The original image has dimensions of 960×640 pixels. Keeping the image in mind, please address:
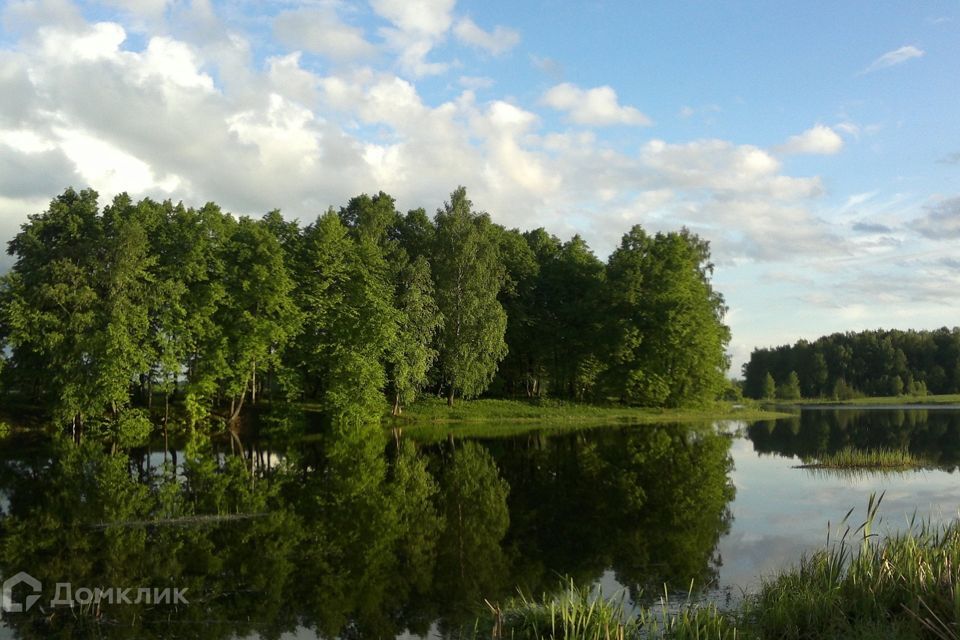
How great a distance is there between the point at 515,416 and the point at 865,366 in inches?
3844

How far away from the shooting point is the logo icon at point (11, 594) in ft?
36.1

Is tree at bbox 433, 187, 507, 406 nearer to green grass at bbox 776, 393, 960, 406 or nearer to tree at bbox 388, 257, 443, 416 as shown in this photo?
tree at bbox 388, 257, 443, 416

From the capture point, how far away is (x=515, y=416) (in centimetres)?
5281

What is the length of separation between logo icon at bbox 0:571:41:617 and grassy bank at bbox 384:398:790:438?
29.8 meters

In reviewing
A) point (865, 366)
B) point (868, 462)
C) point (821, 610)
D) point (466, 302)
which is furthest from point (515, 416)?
point (865, 366)

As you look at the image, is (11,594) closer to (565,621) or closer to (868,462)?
(565,621)

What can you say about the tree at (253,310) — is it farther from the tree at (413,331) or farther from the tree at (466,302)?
the tree at (466,302)

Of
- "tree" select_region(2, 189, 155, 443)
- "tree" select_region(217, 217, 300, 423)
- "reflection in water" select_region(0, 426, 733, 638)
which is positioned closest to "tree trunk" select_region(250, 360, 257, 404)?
"tree" select_region(217, 217, 300, 423)

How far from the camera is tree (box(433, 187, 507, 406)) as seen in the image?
165 ft

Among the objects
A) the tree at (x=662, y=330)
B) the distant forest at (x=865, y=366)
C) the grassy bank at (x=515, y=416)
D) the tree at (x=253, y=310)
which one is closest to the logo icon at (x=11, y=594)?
the grassy bank at (x=515, y=416)

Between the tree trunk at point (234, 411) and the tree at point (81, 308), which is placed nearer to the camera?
the tree at point (81, 308)

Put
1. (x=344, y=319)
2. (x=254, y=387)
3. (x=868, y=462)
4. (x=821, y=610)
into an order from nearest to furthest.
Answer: (x=821, y=610), (x=868, y=462), (x=344, y=319), (x=254, y=387)

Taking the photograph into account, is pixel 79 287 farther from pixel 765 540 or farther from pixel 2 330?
pixel 765 540

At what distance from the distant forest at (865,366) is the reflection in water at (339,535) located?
98.6 meters
